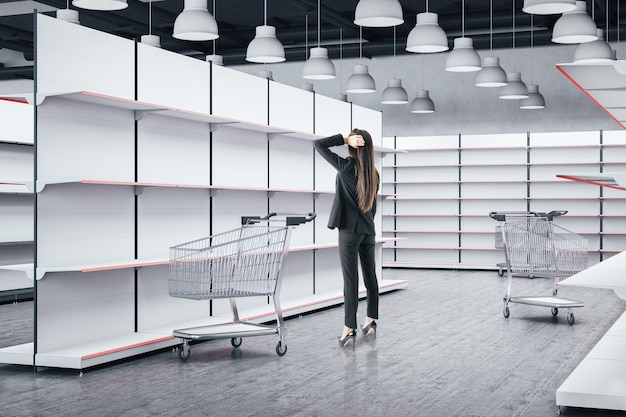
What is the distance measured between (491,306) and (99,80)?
4.75 m

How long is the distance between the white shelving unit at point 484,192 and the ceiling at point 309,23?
5.73 feet

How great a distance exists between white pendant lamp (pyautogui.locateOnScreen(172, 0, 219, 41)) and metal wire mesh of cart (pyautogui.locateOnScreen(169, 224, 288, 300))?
7.80 ft

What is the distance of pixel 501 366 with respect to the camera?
17.3 feet

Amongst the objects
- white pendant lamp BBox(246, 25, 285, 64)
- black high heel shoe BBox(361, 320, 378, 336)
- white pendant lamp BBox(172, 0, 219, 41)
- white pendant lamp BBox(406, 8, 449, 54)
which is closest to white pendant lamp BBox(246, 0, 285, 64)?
white pendant lamp BBox(246, 25, 285, 64)

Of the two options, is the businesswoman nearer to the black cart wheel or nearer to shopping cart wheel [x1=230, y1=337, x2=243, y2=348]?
shopping cart wheel [x1=230, y1=337, x2=243, y2=348]

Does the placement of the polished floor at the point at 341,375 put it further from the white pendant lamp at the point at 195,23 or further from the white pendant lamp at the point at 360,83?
the white pendant lamp at the point at 360,83

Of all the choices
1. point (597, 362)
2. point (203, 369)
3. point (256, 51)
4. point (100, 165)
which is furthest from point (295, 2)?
point (597, 362)

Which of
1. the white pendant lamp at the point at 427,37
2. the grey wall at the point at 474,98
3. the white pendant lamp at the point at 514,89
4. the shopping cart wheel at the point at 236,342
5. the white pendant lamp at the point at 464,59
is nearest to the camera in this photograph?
the shopping cart wheel at the point at 236,342

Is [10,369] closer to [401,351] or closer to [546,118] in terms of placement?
[401,351]

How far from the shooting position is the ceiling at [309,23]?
11414mm

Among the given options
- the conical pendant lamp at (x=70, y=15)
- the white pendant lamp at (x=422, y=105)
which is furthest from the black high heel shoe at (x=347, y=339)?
the white pendant lamp at (x=422, y=105)

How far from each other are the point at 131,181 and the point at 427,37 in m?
3.46

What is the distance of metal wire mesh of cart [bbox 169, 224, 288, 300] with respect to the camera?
5480mm

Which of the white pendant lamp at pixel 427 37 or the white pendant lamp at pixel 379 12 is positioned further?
the white pendant lamp at pixel 427 37
